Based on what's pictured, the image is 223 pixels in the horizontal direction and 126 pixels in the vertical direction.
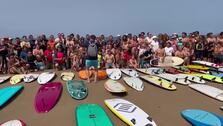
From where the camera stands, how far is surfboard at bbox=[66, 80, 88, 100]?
1165 centimetres

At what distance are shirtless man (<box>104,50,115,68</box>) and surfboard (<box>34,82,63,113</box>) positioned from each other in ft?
8.96

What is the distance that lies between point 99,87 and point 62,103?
174 cm

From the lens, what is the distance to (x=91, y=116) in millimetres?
10047

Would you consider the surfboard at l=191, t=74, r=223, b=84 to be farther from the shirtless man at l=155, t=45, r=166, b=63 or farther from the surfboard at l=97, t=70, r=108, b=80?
the surfboard at l=97, t=70, r=108, b=80

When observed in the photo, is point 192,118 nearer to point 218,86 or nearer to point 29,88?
point 218,86

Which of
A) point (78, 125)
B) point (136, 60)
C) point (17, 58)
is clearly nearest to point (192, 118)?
point (78, 125)

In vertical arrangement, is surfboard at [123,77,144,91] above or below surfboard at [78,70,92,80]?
below

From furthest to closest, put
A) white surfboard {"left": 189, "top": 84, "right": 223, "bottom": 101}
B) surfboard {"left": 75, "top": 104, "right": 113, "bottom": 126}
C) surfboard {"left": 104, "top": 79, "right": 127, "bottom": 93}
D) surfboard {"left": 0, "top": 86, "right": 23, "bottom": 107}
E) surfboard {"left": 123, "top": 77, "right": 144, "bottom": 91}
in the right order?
1. surfboard {"left": 123, "top": 77, "right": 144, "bottom": 91}
2. white surfboard {"left": 189, "top": 84, "right": 223, "bottom": 101}
3. surfboard {"left": 104, "top": 79, "right": 127, "bottom": 93}
4. surfboard {"left": 0, "top": 86, "right": 23, "bottom": 107}
5. surfboard {"left": 75, "top": 104, "right": 113, "bottom": 126}

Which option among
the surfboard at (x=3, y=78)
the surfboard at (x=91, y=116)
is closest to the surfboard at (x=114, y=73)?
the surfboard at (x=91, y=116)

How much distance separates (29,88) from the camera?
12.8 meters

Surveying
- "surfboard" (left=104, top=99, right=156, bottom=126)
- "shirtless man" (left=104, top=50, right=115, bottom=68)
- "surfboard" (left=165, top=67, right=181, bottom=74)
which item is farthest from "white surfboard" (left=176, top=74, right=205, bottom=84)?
"surfboard" (left=104, top=99, right=156, bottom=126)

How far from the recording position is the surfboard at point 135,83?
12.7 metres

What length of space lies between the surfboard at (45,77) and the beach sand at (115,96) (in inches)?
8.0

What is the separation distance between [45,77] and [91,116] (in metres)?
4.29
